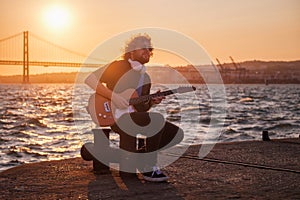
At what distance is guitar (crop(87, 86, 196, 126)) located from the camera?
16.5ft

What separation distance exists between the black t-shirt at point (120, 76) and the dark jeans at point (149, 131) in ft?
0.64

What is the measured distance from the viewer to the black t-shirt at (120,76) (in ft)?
16.5

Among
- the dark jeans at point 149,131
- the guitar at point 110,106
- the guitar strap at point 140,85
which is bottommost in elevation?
the dark jeans at point 149,131

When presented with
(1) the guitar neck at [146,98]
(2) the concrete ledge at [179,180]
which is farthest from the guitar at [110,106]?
(2) the concrete ledge at [179,180]

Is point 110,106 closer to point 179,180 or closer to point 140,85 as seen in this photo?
point 140,85

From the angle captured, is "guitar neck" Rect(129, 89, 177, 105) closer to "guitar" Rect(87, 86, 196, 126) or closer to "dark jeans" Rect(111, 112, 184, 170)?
"guitar" Rect(87, 86, 196, 126)

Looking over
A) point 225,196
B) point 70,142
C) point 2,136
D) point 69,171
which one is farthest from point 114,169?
point 2,136

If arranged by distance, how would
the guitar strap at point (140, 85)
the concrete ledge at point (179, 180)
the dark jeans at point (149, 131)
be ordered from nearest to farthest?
→ the concrete ledge at point (179, 180) < the dark jeans at point (149, 131) < the guitar strap at point (140, 85)

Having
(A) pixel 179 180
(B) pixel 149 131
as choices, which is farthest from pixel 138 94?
(A) pixel 179 180

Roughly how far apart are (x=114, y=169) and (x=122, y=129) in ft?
2.22

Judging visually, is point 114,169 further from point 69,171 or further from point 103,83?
point 103,83

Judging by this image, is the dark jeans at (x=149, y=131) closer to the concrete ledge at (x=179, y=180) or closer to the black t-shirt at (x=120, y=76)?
the black t-shirt at (x=120, y=76)

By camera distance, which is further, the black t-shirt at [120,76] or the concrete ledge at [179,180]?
the black t-shirt at [120,76]

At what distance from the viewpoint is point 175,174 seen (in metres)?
5.28
